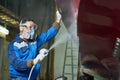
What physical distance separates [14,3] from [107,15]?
3.62 m

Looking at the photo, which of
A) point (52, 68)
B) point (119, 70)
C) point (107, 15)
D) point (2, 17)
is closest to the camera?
point (107, 15)

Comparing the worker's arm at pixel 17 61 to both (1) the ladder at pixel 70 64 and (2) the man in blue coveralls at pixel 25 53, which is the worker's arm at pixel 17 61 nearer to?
(2) the man in blue coveralls at pixel 25 53

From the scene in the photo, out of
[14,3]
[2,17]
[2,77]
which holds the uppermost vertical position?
[14,3]

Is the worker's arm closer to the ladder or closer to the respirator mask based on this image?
the respirator mask

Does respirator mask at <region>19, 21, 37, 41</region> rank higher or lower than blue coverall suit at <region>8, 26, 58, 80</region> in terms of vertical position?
higher

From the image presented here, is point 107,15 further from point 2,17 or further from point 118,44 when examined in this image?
point 2,17

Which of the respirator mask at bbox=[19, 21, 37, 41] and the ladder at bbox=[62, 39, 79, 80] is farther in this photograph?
the ladder at bbox=[62, 39, 79, 80]

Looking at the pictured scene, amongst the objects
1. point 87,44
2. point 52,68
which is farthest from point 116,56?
point 52,68

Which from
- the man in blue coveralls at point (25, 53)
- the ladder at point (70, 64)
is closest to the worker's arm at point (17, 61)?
the man in blue coveralls at point (25, 53)

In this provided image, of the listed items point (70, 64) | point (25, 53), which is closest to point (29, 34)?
point (25, 53)

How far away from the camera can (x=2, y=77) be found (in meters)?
3.65

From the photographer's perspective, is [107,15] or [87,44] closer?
[107,15]

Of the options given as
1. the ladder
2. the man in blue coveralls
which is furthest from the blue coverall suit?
the ladder

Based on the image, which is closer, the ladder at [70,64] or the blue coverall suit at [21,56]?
the blue coverall suit at [21,56]
